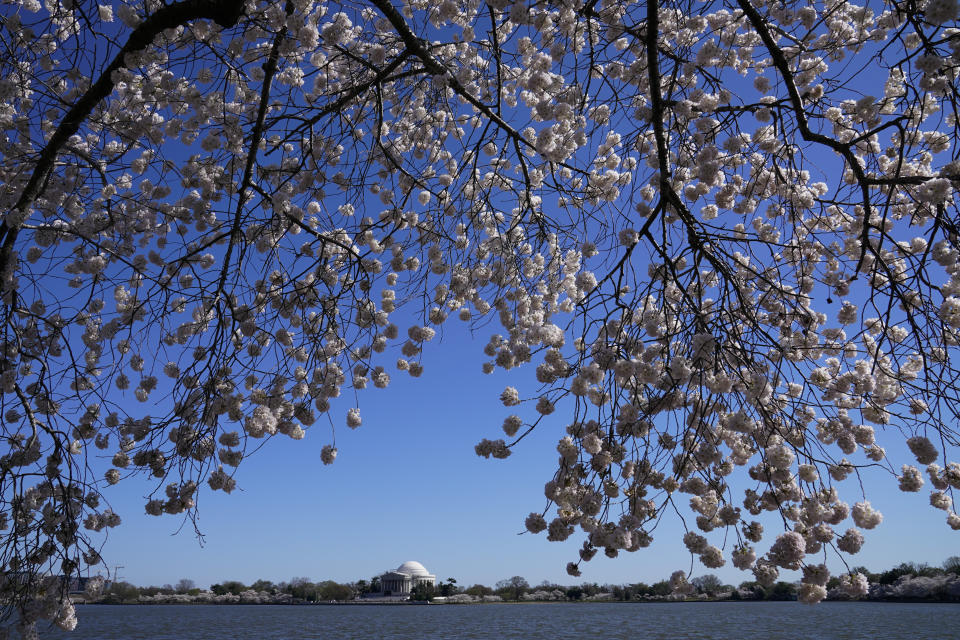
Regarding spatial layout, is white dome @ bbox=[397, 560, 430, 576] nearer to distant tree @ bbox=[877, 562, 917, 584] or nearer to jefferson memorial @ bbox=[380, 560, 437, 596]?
jefferson memorial @ bbox=[380, 560, 437, 596]

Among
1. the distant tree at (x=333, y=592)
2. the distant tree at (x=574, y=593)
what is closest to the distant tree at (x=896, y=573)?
the distant tree at (x=574, y=593)

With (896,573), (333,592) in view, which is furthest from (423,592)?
(896,573)

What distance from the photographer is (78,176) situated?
4.43m

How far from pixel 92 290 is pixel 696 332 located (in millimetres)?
4075

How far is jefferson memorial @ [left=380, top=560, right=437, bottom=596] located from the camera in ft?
309

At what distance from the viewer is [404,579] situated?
94875mm

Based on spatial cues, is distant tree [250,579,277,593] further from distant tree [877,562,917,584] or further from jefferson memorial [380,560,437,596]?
distant tree [877,562,917,584]

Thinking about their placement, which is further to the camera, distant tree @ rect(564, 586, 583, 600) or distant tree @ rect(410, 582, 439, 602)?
distant tree @ rect(564, 586, 583, 600)

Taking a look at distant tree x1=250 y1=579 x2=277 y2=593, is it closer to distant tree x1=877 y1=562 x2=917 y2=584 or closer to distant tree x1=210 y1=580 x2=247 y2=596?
distant tree x1=210 y1=580 x2=247 y2=596

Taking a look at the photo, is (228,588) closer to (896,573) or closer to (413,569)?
(413,569)

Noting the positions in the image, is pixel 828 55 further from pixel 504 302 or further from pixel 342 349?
pixel 342 349

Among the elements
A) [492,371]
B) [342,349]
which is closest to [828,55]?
[492,371]

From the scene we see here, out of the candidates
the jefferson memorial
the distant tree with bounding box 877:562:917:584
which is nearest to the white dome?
the jefferson memorial

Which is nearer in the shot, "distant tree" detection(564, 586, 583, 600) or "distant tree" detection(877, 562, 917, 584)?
"distant tree" detection(877, 562, 917, 584)
